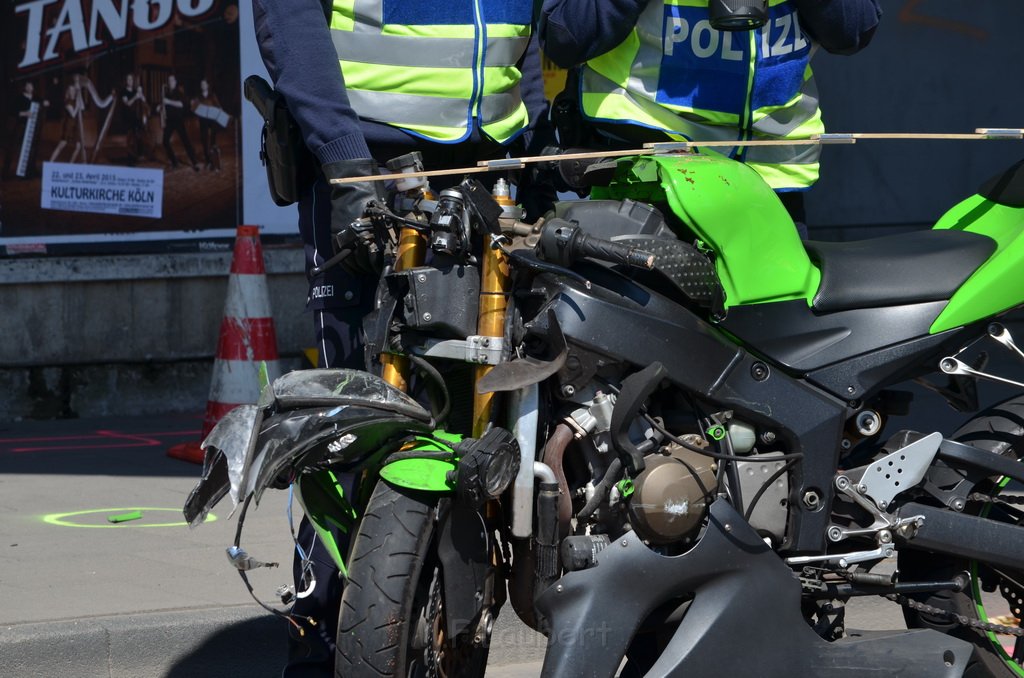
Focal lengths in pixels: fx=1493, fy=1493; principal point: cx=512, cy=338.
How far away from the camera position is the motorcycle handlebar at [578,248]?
2871 mm

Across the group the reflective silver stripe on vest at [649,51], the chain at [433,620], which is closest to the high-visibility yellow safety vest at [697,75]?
the reflective silver stripe on vest at [649,51]

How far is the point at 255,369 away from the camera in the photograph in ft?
22.0

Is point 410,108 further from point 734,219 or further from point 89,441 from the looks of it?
point 89,441

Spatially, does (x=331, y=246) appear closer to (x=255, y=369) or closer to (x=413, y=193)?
(x=413, y=193)

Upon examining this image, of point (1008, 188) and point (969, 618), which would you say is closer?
point (969, 618)

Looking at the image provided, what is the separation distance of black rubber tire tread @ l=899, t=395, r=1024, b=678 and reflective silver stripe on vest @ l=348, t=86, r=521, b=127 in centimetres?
136

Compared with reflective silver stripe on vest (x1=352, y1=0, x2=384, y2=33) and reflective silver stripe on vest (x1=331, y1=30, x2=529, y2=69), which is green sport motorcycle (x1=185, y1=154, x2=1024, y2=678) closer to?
reflective silver stripe on vest (x1=331, y1=30, x2=529, y2=69)

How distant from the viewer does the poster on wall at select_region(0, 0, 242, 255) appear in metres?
7.67

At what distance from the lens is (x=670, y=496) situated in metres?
2.92

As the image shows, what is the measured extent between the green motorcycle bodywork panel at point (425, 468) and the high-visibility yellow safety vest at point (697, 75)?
106 centimetres

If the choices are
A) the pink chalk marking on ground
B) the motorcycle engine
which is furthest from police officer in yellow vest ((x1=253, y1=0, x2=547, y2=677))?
the pink chalk marking on ground

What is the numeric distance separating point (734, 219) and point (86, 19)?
5.55m

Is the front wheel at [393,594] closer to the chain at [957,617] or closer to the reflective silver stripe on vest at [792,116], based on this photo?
the chain at [957,617]

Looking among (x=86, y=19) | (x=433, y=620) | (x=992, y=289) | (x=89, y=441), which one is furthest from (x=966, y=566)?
(x=86, y=19)
